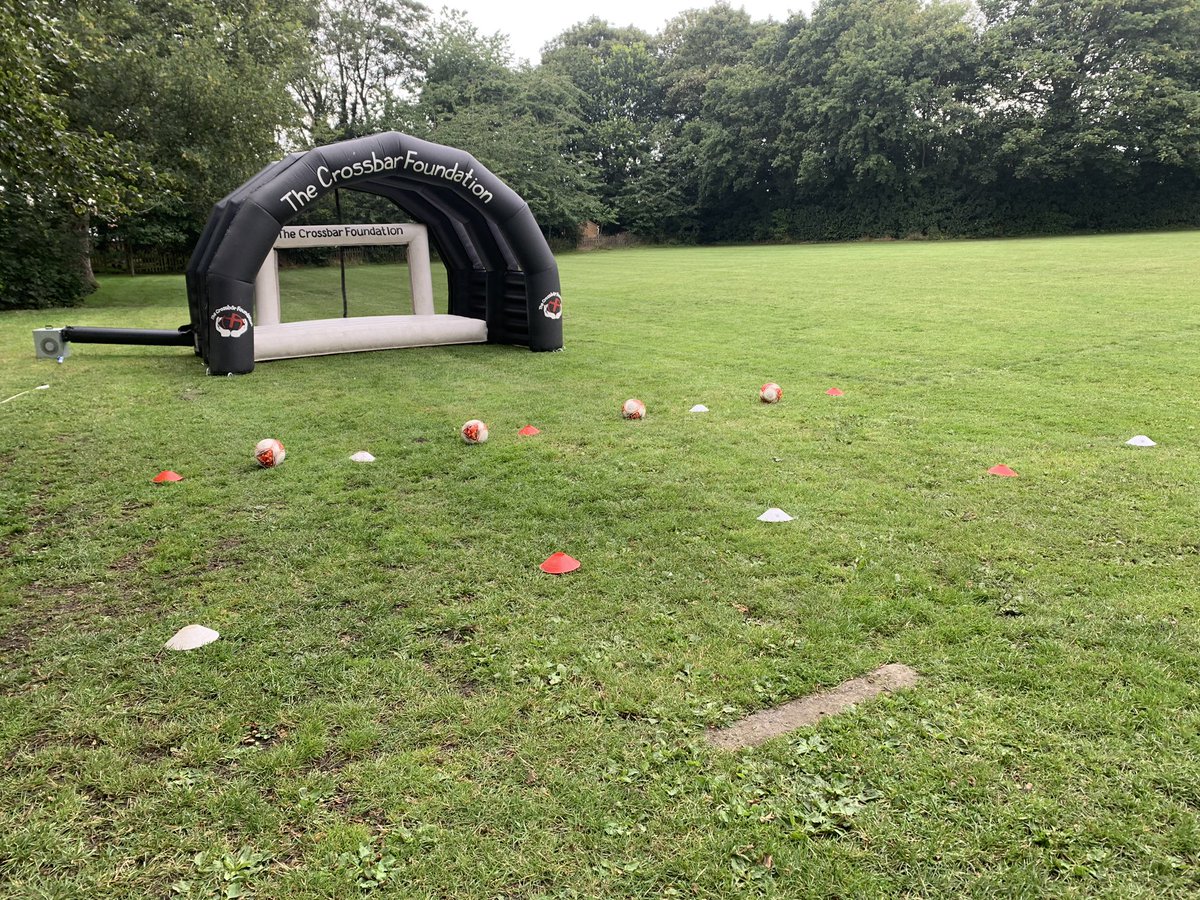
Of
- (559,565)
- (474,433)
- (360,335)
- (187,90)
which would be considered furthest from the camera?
(187,90)

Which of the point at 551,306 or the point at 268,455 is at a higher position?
the point at 551,306

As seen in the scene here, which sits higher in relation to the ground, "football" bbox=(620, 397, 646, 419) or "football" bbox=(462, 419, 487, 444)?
"football" bbox=(620, 397, 646, 419)

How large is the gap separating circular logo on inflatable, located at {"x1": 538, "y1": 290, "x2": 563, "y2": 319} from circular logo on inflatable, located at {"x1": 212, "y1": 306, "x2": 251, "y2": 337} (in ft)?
11.7

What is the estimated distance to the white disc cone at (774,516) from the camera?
13.8 feet

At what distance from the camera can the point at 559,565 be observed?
3732mm

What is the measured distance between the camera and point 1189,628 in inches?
118

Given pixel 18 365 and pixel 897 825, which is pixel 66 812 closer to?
pixel 897 825

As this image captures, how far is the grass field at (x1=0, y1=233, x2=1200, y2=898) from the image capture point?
2039 millimetres

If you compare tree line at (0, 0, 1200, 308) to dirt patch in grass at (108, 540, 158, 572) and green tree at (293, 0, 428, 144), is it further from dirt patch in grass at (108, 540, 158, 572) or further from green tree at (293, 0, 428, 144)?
dirt patch in grass at (108, 540, 158, 572)

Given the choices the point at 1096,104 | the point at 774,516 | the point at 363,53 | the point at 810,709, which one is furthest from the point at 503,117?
the point at 810,709

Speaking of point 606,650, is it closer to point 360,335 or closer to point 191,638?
point 191,638

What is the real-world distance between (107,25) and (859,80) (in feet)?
103

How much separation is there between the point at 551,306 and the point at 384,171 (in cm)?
260

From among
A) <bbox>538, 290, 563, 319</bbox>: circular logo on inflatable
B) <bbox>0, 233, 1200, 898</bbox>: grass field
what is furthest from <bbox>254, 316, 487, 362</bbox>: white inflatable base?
<bbox>0, 233, 1200, 898</bbox>: grass field
